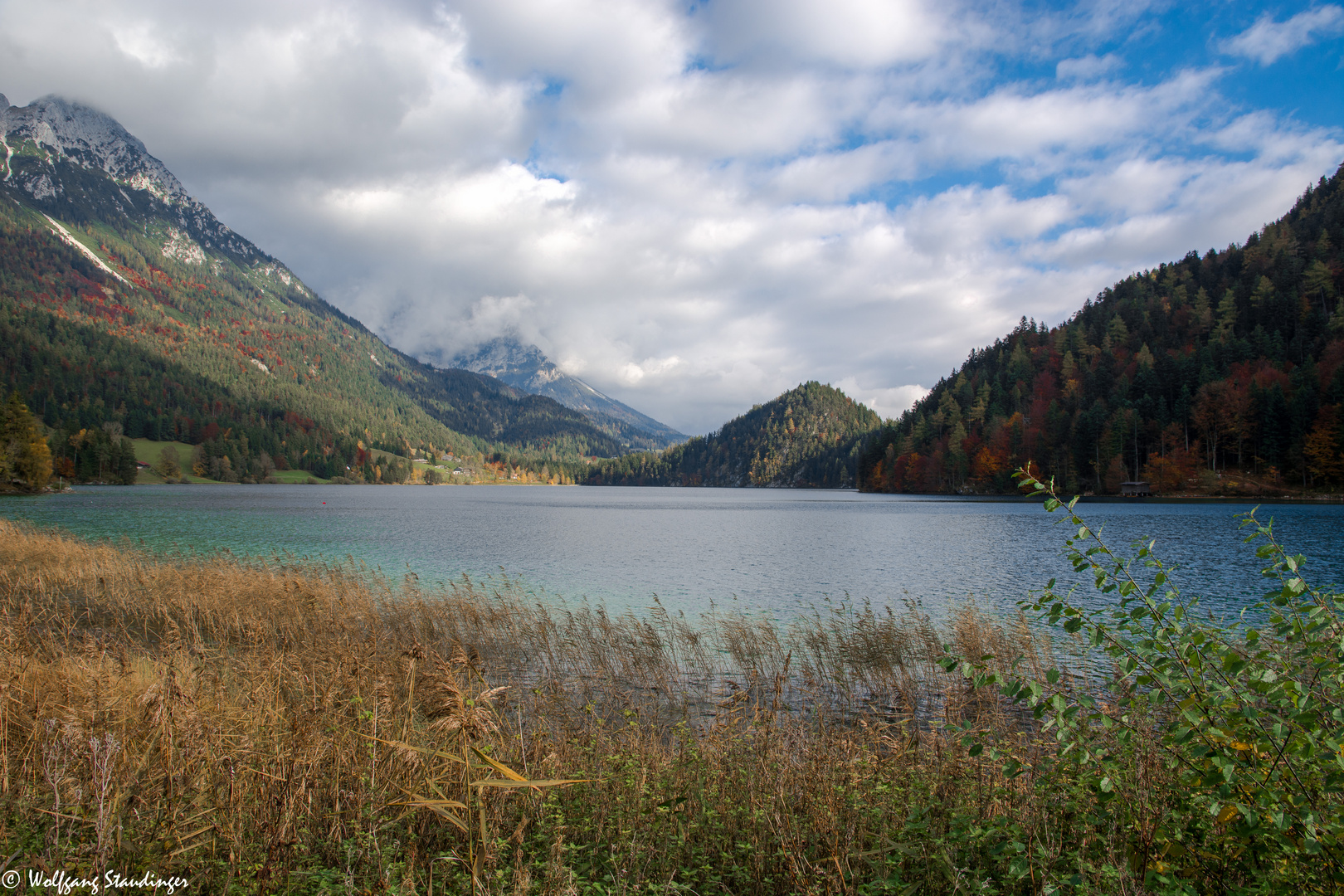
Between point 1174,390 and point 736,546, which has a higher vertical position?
point 1174,390

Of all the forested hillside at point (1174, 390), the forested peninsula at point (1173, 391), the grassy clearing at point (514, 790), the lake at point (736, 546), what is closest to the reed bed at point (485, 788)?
the grassy clearing at point (514, 790)

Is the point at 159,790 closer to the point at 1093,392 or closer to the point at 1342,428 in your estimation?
the point at 1342,428

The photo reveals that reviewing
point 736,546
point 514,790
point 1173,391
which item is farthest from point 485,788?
point 1173,391

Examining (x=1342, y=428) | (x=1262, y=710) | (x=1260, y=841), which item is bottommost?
(x=1260, y=841)

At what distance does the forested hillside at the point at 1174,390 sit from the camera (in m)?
88.0

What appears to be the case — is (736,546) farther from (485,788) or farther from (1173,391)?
(1173,391)

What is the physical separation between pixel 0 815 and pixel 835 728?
10215mm

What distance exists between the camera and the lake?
91.4ft

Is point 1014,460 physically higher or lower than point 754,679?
higher

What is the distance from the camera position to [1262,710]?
4191 millimetres

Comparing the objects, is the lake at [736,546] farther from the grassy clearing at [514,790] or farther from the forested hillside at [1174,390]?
the forested hillside at [1174,390]

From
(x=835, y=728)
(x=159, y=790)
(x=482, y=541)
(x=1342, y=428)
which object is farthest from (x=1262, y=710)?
(x=1342, y=428)

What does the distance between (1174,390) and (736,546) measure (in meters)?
109

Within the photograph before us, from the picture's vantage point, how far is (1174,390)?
11081cm
